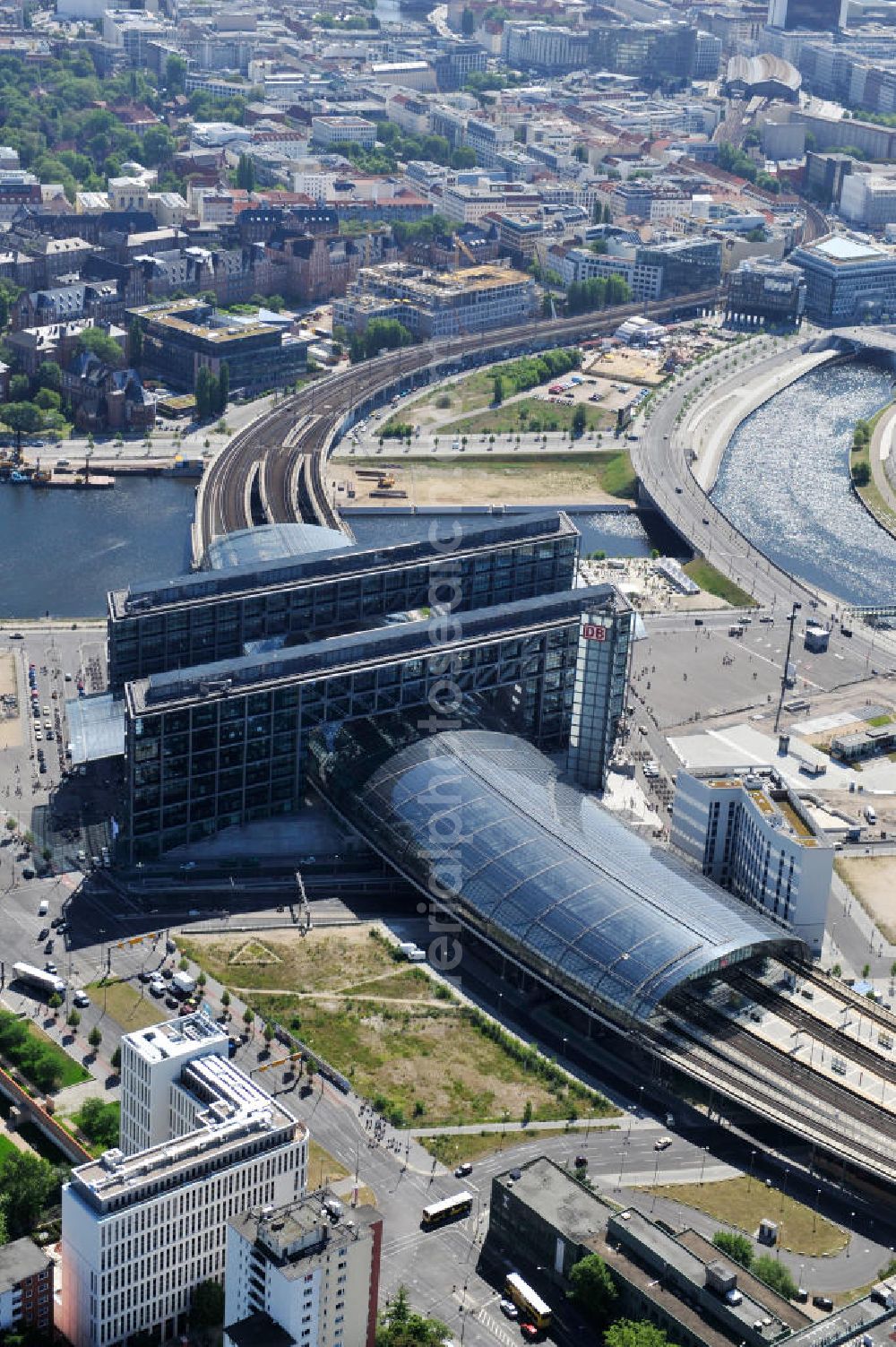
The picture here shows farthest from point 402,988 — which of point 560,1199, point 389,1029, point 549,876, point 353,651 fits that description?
point 353,651

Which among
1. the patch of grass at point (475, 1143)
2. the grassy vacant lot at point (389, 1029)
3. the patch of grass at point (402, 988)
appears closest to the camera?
the patch of grass at point (475, 1143)

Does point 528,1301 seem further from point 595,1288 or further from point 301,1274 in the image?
point 301,1274

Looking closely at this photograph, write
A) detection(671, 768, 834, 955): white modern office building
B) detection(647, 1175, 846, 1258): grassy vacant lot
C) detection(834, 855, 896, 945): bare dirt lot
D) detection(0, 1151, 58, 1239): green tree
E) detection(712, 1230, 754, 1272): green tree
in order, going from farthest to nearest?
detection(834, 855, 896, 945): bare dirt lot < detection(671, 768, 834, 955): white modern office building < detection(647, 1175, 846, 1258): grassy vacant lot < detection(0, 1151, 58, 1239): green tree < detection(712, 1230, 754, 1272): green tree

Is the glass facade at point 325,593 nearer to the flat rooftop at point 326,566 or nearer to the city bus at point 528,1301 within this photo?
the flat rooftop at point 326,566

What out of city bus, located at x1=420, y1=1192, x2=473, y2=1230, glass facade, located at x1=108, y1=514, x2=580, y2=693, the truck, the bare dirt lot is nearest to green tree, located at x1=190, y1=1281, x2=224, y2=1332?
city bus, located at x1=420, y1=1192, x2=473, y2=1230

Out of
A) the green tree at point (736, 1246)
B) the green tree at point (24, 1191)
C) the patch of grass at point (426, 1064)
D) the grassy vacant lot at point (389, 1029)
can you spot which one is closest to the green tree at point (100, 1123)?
the green tree at point (24, 1191)

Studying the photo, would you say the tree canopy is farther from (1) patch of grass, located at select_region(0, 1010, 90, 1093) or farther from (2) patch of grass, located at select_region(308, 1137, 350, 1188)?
(1) patch of grass, located at select_region(0, 1010, 90, 1093)

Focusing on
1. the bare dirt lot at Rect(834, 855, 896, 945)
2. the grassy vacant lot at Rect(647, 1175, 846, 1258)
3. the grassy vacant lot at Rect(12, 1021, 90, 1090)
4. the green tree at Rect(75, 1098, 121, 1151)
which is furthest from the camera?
the bare dirt lot at Rect(834, 855, 896, 945)
